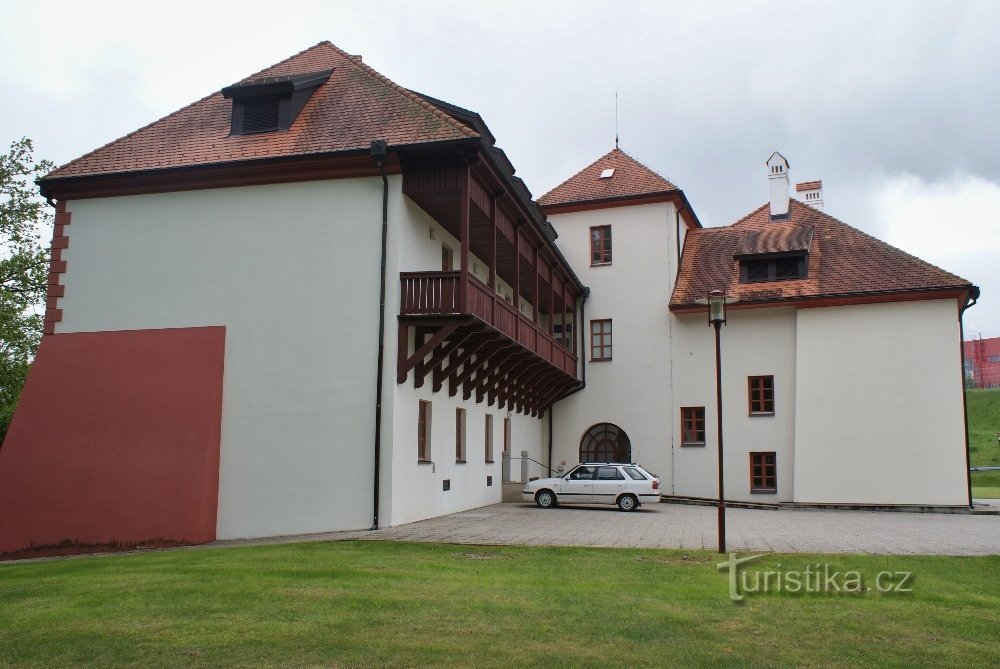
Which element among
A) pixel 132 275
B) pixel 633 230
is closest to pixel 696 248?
pixel 633 230

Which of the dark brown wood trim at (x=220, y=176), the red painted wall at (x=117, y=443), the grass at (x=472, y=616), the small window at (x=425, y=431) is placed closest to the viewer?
the grass at (x=472, y=616)

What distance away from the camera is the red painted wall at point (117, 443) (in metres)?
17.1

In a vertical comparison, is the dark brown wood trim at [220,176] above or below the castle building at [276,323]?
above

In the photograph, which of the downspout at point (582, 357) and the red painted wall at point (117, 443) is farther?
the downspout at point (582, 357)

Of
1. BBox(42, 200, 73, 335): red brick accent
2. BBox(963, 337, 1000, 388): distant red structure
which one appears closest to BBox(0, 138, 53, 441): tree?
BBox(42, 200, 73, 335): red brick accent

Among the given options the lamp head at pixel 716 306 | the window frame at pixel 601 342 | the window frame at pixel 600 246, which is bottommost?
the lamp head at pixel 716 306

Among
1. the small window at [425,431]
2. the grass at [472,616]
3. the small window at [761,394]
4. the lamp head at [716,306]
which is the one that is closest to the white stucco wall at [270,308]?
the small window at [425,431]

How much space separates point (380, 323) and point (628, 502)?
379 inches

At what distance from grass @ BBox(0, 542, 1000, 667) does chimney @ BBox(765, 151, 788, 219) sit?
21.8 meters

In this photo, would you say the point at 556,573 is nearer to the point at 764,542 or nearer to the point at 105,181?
the point at 764,542

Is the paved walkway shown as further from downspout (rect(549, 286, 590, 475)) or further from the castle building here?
downspout (rect(549, 286, 590, 475))

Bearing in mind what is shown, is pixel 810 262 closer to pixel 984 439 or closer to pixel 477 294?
pixel 477 294

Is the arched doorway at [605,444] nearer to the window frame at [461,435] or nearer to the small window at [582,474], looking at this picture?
the small window at [582,474]

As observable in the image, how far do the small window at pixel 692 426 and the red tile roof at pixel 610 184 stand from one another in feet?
25.6
